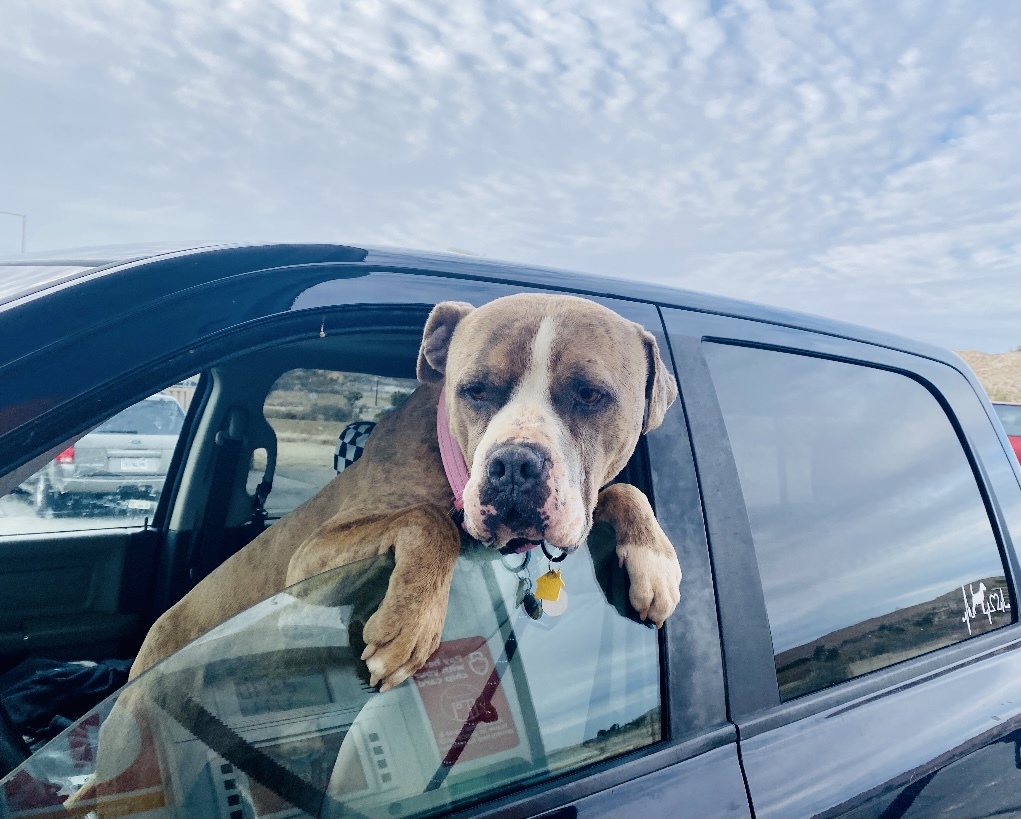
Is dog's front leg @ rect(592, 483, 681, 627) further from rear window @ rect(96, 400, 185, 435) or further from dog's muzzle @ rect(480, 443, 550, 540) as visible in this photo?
rear window @ rect(96, 400, 185, 435)

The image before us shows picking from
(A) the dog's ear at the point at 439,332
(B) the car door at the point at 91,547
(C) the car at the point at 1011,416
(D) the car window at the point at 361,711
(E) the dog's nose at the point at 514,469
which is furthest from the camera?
(C) the car at the point at 1011,416

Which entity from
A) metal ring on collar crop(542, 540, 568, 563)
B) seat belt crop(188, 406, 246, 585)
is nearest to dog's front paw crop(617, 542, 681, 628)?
metal ring on collar crop(542, 540, 568, 563)

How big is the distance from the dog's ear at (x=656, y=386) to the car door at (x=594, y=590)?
3 cm

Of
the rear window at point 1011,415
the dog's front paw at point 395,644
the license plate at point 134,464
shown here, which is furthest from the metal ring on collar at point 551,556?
the rear window at point 1011,415

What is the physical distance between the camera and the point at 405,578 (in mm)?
1199

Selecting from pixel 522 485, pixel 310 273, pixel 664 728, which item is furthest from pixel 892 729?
pixel 310 273

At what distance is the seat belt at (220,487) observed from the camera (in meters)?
1.89

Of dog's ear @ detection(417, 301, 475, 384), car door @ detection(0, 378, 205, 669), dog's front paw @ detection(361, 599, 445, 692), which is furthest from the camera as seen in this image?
car door @ detection(0, 378, 205, 669)

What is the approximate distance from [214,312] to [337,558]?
0.43m

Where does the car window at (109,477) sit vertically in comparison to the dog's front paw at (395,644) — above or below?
above

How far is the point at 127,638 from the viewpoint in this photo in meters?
1.67

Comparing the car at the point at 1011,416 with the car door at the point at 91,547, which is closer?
the car door at the point at 91,547

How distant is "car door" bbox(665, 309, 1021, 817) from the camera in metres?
1.49
